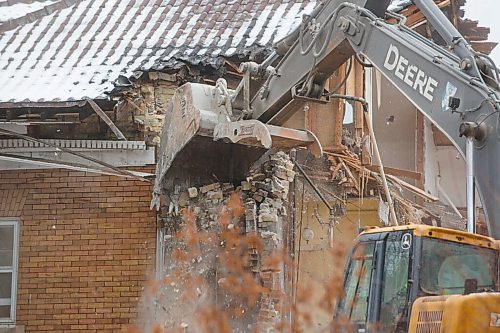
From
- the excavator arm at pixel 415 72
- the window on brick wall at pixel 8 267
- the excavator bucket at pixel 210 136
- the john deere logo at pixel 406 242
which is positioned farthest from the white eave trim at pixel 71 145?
the john deere logo at pixel 406 242

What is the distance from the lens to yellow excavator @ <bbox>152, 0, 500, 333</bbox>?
5.58m

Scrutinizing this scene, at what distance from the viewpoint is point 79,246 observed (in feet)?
35.0

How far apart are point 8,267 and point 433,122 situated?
6551mm

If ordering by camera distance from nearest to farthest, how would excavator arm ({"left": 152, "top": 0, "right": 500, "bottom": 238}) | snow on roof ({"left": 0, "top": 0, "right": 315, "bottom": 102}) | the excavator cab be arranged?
excavator arm ({"left": 152, "top": 0, "right": 500, "bottom": 238}) → the excavator cab → snow on roof ({"left": 0, "top": 0, "right": 315, "bottom": 102})

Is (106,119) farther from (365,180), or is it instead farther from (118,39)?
(365,180)

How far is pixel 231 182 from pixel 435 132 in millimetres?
6876

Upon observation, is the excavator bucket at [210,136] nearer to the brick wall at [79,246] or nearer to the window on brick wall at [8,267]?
the brick wall at [79,246]

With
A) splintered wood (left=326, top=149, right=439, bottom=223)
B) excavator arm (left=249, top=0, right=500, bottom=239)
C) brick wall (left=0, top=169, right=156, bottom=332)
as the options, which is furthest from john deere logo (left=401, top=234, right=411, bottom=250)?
splintered wood (left=326, top=149, right=439, bottom=223)

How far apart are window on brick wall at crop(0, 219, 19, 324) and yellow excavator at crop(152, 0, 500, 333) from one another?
3.80m

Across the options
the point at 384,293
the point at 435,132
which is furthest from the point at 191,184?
the point at 435,132

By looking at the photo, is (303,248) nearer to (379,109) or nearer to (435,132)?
(379,109)

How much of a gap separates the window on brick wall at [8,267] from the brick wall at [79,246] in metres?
0.09

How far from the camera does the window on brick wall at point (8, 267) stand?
35.3 ft

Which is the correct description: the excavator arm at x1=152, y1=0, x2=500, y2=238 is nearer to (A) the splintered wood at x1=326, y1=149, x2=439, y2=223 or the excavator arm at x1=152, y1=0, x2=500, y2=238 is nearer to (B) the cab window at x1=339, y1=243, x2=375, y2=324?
(B) the cab window at x1=339, y1=243, x2=375, y2=324
